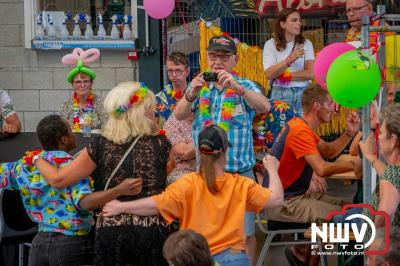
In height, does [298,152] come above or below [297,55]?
below

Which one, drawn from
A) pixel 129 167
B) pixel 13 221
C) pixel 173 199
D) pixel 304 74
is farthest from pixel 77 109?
pixel 173 199

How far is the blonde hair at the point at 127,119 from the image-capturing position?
17.7ft

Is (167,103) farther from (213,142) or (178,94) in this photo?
(213,142)

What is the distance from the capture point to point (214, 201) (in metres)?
5.09

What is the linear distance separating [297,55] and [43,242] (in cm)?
354

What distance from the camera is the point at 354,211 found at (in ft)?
20.5

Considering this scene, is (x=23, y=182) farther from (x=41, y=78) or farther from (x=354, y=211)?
(x=41, y=78)

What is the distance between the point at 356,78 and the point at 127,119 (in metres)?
1.40

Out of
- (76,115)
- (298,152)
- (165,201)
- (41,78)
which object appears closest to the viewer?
(165,201)

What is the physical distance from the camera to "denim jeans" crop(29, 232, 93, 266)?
5.71m

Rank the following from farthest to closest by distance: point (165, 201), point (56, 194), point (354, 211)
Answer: point (354, 211) → point (56, 194) → point (165, 201)

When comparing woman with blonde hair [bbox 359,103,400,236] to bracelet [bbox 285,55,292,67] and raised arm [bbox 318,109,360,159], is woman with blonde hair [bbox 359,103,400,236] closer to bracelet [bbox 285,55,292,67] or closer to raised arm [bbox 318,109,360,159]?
raised arm [bbox 318,109,360,159]

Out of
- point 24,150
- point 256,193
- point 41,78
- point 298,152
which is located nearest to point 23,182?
point 24,150

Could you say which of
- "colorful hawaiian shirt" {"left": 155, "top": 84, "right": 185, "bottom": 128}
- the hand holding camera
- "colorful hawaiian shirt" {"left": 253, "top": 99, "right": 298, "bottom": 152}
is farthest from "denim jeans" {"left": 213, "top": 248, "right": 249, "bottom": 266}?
the hand holding camera
